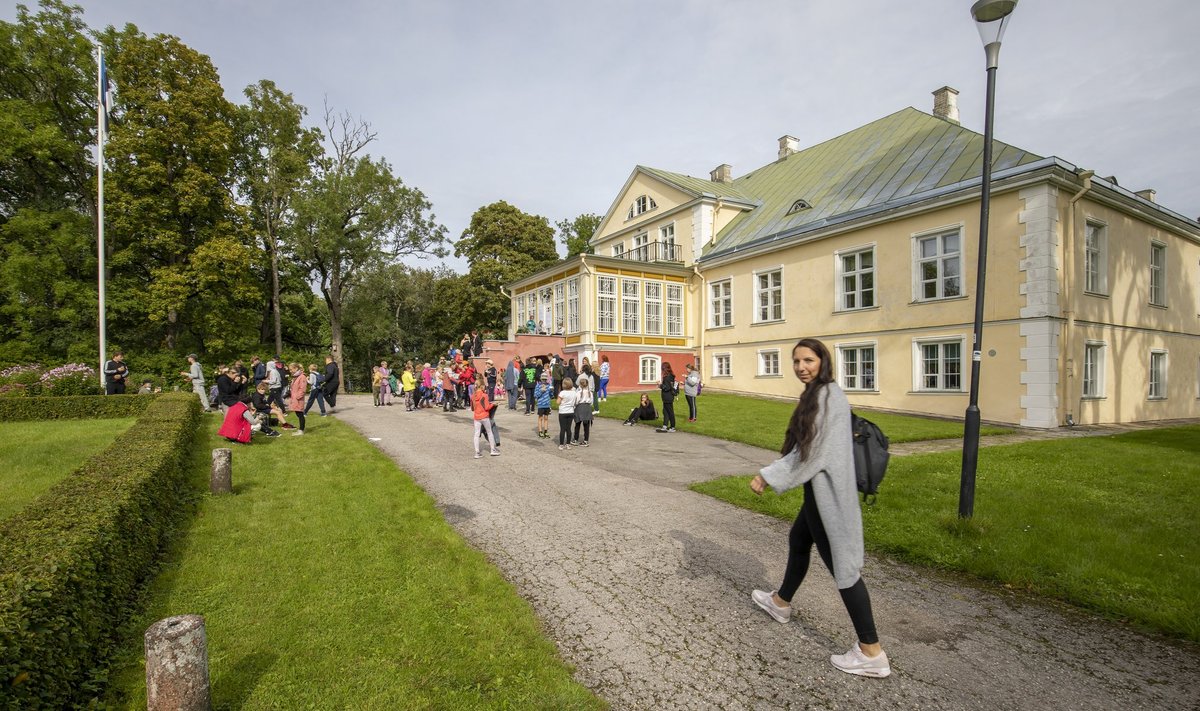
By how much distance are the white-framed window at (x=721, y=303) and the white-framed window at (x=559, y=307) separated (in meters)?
7.59

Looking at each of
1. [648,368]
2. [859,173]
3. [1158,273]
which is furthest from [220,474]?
[1158,273]

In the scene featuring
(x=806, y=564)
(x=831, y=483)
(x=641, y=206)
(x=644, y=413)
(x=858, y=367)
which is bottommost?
(x=644, y=413)

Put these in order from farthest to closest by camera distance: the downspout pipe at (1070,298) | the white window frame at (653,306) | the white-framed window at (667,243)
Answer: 1. the white-framed window at (667,243)
2. the white window frame at (653,306)
3. the downspout pipe at (1070,298)

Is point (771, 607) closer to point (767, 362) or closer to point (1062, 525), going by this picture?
point (1062, 525)

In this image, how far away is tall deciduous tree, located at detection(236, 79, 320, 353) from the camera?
33.4 m

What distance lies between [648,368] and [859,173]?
508 inches

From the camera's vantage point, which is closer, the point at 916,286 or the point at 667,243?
the point at 916,286

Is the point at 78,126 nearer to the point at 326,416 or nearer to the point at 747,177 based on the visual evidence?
the point at 326,416

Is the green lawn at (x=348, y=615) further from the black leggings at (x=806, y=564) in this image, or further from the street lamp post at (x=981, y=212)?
the street lamp post at (x=981, y=212)

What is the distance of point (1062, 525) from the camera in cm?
616

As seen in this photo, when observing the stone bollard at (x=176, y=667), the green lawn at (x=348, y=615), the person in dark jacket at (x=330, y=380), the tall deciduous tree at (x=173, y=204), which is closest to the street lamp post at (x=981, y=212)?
the green lawn at (x=348, y=615)

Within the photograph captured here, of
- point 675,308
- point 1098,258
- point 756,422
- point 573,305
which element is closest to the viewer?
point 756,422

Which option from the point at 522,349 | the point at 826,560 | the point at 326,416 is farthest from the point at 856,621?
the point at 522,349

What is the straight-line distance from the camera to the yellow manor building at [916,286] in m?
16.5
